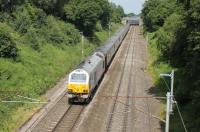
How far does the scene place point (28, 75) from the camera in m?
50.0

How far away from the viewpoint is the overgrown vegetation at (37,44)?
1744 inches

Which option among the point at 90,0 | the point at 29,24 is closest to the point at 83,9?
the point at 90,0

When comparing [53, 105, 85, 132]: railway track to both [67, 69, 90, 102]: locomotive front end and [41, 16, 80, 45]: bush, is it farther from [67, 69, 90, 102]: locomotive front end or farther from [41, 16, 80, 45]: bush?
[41, 16, 80, 45]: bush

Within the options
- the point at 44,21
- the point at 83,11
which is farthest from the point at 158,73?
the point at 83,11

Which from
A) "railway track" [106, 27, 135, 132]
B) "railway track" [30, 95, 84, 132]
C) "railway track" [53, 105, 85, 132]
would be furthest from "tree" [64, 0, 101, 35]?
"railway track" [53, 105, 85, 132]

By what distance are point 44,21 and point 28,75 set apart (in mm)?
25369

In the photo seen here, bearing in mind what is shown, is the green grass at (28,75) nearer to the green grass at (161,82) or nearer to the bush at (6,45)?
the bush at (6,45)

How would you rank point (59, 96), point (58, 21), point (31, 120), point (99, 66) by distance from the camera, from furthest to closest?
point (58, 21) < point (99, 66) < point (59, 96) < point (31, 120)

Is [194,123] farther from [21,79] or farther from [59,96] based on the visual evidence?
[21,79]

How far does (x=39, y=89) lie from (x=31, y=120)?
9454mm

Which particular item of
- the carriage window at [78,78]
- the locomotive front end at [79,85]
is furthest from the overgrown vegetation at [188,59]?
the carriage window at [78,78]

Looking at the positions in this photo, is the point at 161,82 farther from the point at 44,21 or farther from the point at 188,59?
the point at 44,21

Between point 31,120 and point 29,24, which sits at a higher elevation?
point 29,24

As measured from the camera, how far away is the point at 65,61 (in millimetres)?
64750
